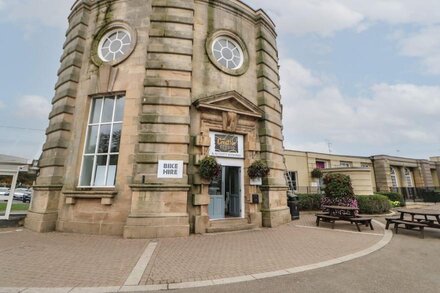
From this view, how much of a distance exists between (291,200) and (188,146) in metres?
7.02

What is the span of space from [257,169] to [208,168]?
2.45 meters

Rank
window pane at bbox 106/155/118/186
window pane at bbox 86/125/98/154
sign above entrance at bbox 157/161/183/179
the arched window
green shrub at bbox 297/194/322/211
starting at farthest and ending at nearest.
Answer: the arched window, green shrub at bbox 297/194/322/211, window pane at bbox 86/125/98/154, window pane at bbox 106/155/118/186, sign above entrance at bbox 157/161/183/179

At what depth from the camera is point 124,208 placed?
29.5 feet

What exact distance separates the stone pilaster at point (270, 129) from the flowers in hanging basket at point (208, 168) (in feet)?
9.85

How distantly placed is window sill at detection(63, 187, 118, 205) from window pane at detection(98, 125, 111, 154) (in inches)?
63.9

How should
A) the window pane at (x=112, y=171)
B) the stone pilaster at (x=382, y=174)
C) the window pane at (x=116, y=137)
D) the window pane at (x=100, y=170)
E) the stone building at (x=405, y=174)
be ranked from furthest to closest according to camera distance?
the stone building at (x=405, y=174)
the stone pilaster at (x=382, y=174)
the window pane at (x=116, y=137)
the window pane at (x=100, y=170)
the window pane at (x=112, y=171)

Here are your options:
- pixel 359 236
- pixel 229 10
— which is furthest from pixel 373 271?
pixel 229 10

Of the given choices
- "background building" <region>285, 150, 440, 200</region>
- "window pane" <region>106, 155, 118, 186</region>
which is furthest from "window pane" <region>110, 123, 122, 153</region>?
"background building" <region>285, 150, 440, 200</region>

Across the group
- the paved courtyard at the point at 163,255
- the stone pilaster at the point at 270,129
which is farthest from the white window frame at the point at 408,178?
the paved courtyard at the point at 163,255

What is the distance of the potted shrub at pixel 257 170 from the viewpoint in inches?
420

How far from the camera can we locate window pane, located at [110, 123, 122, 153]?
9.94m

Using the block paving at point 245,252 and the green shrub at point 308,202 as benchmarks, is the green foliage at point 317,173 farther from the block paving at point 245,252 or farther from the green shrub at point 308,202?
the block paving at point 245,252

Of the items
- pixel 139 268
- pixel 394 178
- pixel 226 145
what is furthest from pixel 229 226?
pixel 394 178

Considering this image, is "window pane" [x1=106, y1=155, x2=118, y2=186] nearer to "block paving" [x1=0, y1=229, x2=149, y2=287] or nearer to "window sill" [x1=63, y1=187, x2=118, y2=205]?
"window sill" [x1=63, y1=187, x2=118, y2=205]
